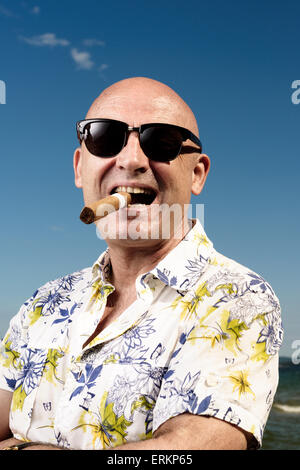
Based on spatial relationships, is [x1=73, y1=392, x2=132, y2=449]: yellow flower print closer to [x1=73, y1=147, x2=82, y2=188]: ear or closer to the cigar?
the cigar

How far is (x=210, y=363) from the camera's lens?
2.06m

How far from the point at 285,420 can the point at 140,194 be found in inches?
602

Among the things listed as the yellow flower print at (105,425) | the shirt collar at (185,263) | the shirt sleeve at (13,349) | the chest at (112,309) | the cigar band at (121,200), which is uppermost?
the cigar band at (121,200)

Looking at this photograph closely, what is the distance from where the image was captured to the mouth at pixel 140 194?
277 centimetres

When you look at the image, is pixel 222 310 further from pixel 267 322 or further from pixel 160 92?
pixel 160 92

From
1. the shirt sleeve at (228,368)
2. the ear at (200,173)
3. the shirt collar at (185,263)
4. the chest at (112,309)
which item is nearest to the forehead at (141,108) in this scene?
the ear at (200,173)

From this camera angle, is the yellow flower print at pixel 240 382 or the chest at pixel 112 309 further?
the chest at pixel 112 309

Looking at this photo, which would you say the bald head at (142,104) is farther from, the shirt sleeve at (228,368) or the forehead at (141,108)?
the shirt sleeve at (228,368)

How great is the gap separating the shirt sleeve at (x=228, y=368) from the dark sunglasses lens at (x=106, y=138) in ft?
3.59

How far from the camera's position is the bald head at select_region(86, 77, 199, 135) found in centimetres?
281
